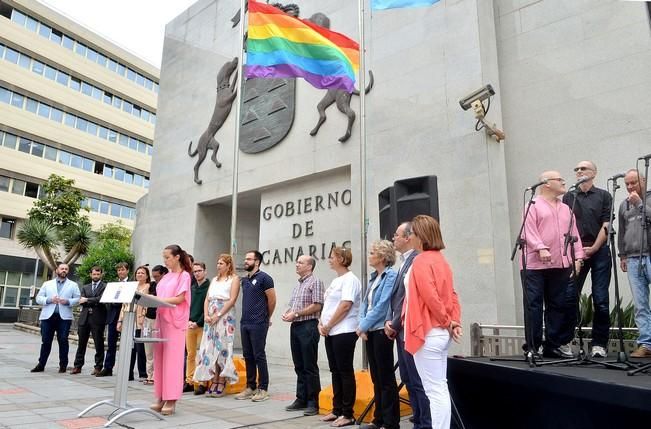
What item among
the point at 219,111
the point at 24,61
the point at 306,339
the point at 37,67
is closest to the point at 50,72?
the point at 37,67

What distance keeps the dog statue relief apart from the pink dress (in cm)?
840

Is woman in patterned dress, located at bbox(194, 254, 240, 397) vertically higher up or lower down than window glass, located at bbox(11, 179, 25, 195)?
lower down

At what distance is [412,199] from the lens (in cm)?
493

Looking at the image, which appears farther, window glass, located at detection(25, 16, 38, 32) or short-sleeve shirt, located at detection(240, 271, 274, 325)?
window glass, located at detection(25, 16, 38, 32)

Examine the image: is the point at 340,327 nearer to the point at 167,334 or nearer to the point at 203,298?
the point at 167,334

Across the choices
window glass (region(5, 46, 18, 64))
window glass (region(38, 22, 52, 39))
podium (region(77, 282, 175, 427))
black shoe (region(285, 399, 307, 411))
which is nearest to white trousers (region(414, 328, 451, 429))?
black shoe (region(285, 399, 307, 411))

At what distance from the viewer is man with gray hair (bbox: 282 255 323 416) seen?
525 cm

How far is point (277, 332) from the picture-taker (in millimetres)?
10820

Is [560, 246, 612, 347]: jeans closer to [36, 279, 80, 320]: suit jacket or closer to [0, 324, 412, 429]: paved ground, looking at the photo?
[0, 324, 412, 429]: paved ground

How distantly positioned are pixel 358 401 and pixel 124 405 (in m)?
2.30

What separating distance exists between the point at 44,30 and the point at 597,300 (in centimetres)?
3887

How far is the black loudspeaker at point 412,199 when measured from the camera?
4.86 metres

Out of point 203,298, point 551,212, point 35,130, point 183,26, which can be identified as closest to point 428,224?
point 551,212

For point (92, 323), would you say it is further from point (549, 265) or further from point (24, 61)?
point (24, 61)
